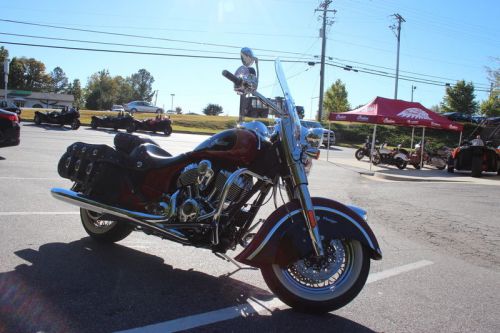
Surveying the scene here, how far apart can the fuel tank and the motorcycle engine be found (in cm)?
11

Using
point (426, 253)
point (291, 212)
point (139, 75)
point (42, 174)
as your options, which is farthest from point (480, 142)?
point (139, 75)

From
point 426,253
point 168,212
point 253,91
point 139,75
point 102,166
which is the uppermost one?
point 139,75

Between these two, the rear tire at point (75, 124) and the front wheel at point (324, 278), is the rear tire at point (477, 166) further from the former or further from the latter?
the rear tire at point (75, 124)

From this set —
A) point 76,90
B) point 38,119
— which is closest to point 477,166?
point 38,119

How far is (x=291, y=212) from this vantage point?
3590 millimetres

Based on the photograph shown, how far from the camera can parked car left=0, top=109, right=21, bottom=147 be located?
11.2 m

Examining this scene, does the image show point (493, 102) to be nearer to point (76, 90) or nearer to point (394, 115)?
point (394, 115)

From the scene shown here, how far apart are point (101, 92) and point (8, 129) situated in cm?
10090

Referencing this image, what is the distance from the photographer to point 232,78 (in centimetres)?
359

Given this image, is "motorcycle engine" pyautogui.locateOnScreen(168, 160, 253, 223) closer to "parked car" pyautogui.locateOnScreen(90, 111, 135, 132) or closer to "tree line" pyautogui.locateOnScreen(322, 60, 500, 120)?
"parked car" pyautogui.locateOnScreen(90, 111, 135, 132)

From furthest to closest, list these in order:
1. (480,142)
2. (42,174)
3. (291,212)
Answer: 1. (480,142)
2. (42,174)
3. (291,212)

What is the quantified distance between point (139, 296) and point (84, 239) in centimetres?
175

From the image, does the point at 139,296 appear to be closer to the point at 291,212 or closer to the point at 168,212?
the point at 168,212

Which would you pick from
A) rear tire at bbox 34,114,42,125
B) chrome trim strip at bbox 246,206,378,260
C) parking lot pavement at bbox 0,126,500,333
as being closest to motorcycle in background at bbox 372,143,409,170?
parking lot pavement at bbox 0,126,500,333
